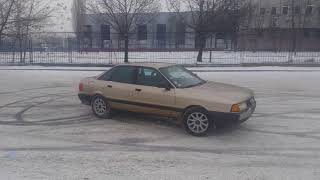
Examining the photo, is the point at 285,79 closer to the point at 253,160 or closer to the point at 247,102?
the point at 247,102

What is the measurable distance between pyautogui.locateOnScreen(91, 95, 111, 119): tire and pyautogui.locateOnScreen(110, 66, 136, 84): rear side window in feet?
1.88

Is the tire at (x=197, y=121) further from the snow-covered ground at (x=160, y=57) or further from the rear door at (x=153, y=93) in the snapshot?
the snow-covered ground at (x=160, y=57)

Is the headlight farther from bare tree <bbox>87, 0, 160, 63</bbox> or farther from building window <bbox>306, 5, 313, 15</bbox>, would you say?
building window <bbox>306, 5, 313, 15</bbox>

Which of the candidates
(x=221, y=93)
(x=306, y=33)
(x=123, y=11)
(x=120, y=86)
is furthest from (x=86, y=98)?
(x=306, y=33)

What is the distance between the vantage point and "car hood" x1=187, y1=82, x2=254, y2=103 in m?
7.51

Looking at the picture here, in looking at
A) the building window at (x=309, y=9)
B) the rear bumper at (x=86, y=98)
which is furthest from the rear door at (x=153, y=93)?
the building window at (x=309, y=9)

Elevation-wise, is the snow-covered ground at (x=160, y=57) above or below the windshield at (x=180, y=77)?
above

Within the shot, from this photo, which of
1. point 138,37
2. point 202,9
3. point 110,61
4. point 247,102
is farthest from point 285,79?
point 138,37

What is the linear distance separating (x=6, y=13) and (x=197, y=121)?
20.3 metres

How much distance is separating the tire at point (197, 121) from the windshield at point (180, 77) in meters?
0.71

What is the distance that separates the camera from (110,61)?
25.3m

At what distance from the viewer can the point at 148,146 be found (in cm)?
705

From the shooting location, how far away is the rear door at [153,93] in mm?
8016

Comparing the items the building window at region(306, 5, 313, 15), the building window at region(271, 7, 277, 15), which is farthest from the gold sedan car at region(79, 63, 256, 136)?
the building window at region(271, 7, 277, 15)
